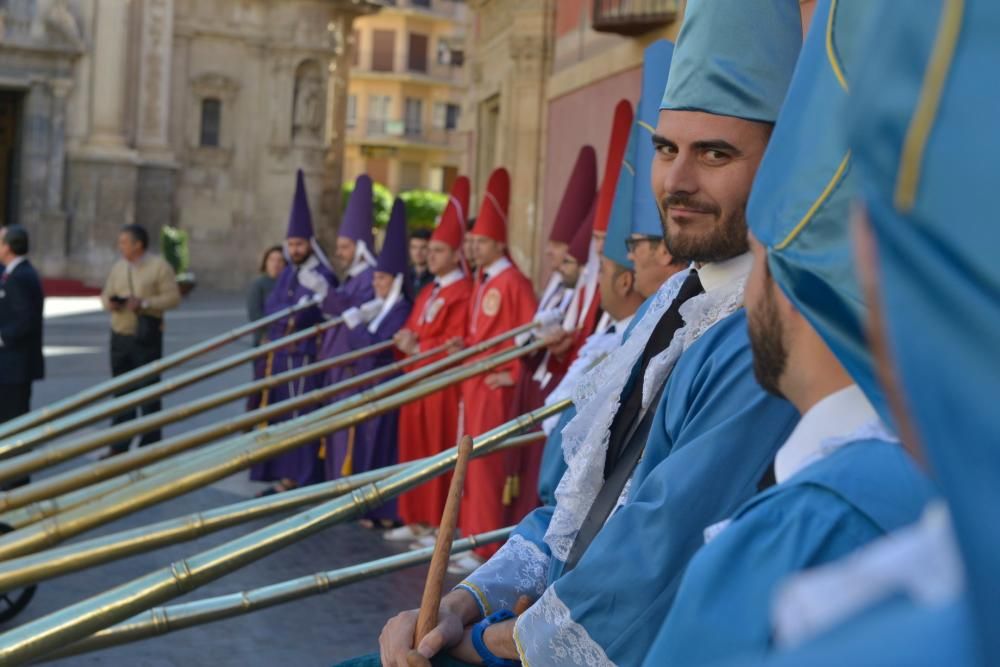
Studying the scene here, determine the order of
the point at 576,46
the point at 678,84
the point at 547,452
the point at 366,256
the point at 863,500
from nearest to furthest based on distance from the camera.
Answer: the point at 863,500
the point at 678,84
the point at 547,452
the point at 366,256
the point at 576,46

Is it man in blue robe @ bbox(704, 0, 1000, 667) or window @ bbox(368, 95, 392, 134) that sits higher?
window @ bbox(368, 95, 392, 134)

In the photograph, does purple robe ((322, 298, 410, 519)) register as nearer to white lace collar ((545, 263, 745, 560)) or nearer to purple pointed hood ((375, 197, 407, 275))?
purple pointed hood ((375, 197, 407, 275))

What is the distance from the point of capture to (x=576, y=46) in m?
13.4

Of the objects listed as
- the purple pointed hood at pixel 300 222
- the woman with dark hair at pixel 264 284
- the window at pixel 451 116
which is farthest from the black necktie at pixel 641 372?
the window at pixel 451 116

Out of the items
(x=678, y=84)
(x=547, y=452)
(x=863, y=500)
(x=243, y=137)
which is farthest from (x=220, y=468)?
(x=243, y=137)

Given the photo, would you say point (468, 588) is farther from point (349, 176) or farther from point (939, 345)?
point (349, 176)

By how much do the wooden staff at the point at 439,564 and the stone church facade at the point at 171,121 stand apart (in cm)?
3315

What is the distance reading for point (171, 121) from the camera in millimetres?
38062

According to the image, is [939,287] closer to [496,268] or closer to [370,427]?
[496,268]

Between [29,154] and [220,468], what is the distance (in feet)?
104

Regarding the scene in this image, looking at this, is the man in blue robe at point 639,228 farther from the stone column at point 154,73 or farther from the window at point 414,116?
the window at point 414,116

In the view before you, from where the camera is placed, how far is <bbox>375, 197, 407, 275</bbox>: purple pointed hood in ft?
33.9

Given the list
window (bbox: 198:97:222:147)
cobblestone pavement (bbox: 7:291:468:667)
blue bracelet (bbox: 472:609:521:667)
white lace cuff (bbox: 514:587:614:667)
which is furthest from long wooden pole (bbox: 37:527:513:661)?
window (bbox: 198:97:222:147)

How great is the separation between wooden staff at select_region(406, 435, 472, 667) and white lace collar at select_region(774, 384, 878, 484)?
0.91 metres
